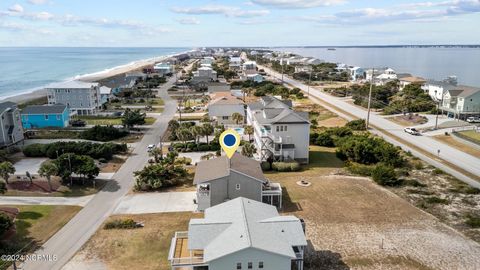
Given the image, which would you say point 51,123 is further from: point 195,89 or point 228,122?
point 195,89

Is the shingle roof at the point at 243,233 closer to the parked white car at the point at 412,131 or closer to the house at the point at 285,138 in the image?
the house at the point at 285,138

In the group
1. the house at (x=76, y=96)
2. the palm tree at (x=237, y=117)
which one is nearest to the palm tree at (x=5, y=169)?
the palm tree at (x=237, y=117)

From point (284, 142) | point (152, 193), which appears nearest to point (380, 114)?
point (284, 142)

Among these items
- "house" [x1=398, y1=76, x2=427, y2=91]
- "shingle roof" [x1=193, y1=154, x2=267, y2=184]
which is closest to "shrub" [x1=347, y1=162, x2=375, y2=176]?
"shingle roof" [x1=193, y1=154, x2=267, y2=184]

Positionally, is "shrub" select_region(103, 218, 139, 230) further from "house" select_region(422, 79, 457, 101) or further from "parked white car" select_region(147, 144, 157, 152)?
"house" select_region(422, 79, 457, 101)

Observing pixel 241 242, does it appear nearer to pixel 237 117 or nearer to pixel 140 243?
pixel 140 243

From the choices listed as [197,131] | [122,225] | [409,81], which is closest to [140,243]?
[122,225]

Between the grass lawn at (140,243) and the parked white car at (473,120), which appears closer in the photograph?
the grass lawn at (140,243)
